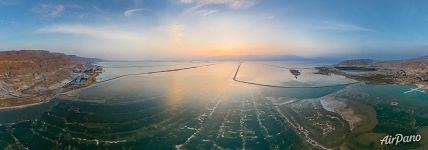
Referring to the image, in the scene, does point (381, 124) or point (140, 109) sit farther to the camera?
point (140, 109)

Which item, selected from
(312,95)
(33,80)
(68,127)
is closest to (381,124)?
(312,95)

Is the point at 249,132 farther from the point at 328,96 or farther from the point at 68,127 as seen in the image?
the point at 328,96

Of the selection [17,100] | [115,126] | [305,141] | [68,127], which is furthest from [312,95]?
[17,100]

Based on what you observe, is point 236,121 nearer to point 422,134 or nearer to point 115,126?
point 115,126

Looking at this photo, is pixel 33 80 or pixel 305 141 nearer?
pixel 305 141

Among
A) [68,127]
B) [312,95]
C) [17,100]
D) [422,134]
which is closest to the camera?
[422,134]

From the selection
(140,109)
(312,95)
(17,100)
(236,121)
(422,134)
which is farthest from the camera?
(312,95)

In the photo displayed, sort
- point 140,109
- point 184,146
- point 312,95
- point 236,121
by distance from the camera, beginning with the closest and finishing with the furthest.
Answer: point 184,146 → point 236,121 → point 140,109 → point 312,95

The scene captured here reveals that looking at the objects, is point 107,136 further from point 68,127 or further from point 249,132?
point 249,132

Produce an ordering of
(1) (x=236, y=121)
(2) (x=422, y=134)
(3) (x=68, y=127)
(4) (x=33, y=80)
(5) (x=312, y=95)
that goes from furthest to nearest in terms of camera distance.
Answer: (4) (x=33, y=80) < (5) (x=312, y=95) < (1) (x=236, y=121) < (3) (x=68, y=127) < (2) (x=422, y=134)
